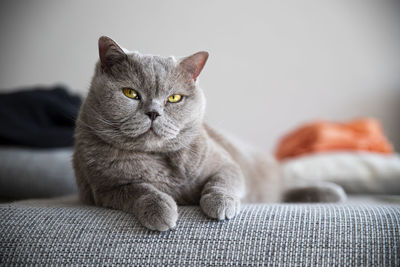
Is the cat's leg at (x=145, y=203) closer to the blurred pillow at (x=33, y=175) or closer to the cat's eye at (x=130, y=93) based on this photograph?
the cat's eye at (x=130, y=93)

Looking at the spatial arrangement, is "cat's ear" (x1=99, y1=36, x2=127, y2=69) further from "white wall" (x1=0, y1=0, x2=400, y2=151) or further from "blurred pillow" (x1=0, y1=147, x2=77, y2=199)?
"white wall" (x1=0, y1=0, x2=400, y2=151)

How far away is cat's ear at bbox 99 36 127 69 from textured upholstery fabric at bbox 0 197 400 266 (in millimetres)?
455

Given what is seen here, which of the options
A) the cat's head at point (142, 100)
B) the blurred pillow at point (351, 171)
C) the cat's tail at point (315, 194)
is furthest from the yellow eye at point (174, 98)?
the blurred pillow at point (351, 171)

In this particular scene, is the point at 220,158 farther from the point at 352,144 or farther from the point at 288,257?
the point at 352,144

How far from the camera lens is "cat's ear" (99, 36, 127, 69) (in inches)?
Result: 35.0

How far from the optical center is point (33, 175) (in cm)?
164

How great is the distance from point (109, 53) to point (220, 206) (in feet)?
1.80

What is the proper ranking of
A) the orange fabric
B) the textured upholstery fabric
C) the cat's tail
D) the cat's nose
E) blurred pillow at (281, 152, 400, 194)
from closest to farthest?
the textured upholstery fabric < the cat's nose < the cat's tail < blurred pillow at (281, 152, 400, 194) < the orange fabric

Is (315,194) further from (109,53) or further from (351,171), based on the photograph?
(109,53)

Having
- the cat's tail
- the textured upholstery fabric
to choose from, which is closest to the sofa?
the textured upholstery fabric

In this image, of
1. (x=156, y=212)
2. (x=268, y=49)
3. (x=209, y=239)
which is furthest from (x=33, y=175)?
(x=268, y=49)

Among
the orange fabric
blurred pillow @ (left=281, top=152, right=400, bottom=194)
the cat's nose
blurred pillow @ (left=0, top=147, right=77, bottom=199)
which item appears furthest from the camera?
the orange fabric

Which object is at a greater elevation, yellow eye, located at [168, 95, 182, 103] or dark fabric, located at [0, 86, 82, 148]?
yellow eye, located at [168, 95, 182, 103]

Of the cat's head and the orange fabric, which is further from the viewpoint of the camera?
the orange fabric
